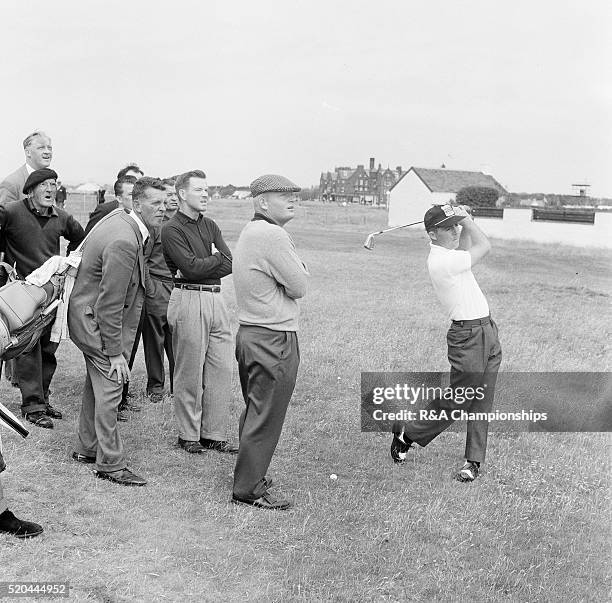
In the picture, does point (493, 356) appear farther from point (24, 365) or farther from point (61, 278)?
point (24, 365)

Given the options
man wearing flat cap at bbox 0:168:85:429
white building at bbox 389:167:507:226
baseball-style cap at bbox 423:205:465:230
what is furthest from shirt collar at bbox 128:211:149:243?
white building at bbox 389:167:507:226

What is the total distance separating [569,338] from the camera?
11.2 m

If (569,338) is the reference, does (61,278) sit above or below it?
above

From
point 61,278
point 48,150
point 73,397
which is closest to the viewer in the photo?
point 61,278

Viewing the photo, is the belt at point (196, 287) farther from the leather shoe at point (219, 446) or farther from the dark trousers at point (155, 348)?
the dark trousers at point (155, 348)

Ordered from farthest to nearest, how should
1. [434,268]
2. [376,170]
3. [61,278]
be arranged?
1. [376,170]
2. [434,268]
3. [61,278]

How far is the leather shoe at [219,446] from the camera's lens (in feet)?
21.0

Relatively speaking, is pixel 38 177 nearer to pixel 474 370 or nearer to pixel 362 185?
pixel 474 370

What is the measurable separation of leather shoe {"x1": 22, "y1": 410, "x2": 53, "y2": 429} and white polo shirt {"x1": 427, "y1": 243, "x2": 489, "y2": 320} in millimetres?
3434

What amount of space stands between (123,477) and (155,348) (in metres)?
2.65

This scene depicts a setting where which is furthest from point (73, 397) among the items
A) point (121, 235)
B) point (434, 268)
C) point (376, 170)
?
point (376, 170)

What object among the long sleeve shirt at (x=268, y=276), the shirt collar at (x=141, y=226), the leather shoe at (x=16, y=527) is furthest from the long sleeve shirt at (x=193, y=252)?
the leather shoe at (x=16, y=527)

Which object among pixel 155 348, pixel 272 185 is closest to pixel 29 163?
pixel 155 348

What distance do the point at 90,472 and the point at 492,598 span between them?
3023 mm
